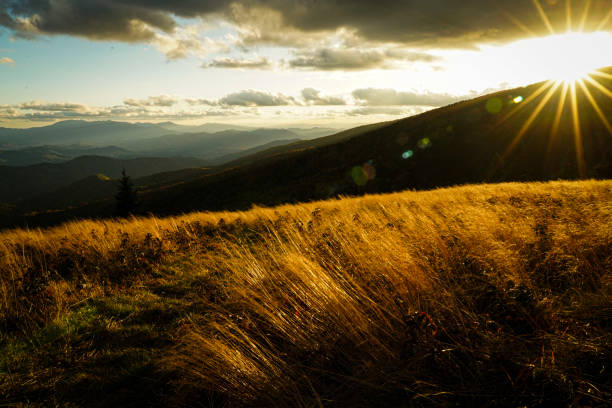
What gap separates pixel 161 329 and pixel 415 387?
262 centimetres

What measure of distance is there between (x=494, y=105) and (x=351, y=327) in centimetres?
5252

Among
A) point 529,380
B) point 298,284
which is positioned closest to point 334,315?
point 298,284

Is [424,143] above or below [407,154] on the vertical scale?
above

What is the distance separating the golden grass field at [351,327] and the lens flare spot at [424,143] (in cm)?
3902

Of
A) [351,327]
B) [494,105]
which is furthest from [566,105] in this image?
[351,327]

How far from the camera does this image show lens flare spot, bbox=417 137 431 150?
39.9m

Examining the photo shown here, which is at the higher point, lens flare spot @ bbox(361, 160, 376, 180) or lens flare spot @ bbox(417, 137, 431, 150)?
lens flare spot @ bbox(417, 137, 431, 150)

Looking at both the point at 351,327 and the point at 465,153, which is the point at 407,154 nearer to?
the point at 465,153

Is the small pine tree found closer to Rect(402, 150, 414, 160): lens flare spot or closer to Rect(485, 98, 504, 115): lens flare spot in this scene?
Rect(402, 150, 414, 160): lens flare spot

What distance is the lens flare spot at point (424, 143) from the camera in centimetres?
3993

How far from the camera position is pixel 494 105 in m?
42.7

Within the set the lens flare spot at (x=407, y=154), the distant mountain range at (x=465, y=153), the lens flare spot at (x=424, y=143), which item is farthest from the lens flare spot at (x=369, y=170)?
the lens flare spot at (x=424, y=143)

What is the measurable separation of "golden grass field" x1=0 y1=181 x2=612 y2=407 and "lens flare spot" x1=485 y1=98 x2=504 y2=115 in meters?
46.1

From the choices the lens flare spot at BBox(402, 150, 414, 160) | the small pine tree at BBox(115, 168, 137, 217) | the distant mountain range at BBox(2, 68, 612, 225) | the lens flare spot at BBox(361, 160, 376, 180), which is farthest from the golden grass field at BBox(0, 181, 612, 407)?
the small pine tree at BBox(115, 168, 137, 217)
